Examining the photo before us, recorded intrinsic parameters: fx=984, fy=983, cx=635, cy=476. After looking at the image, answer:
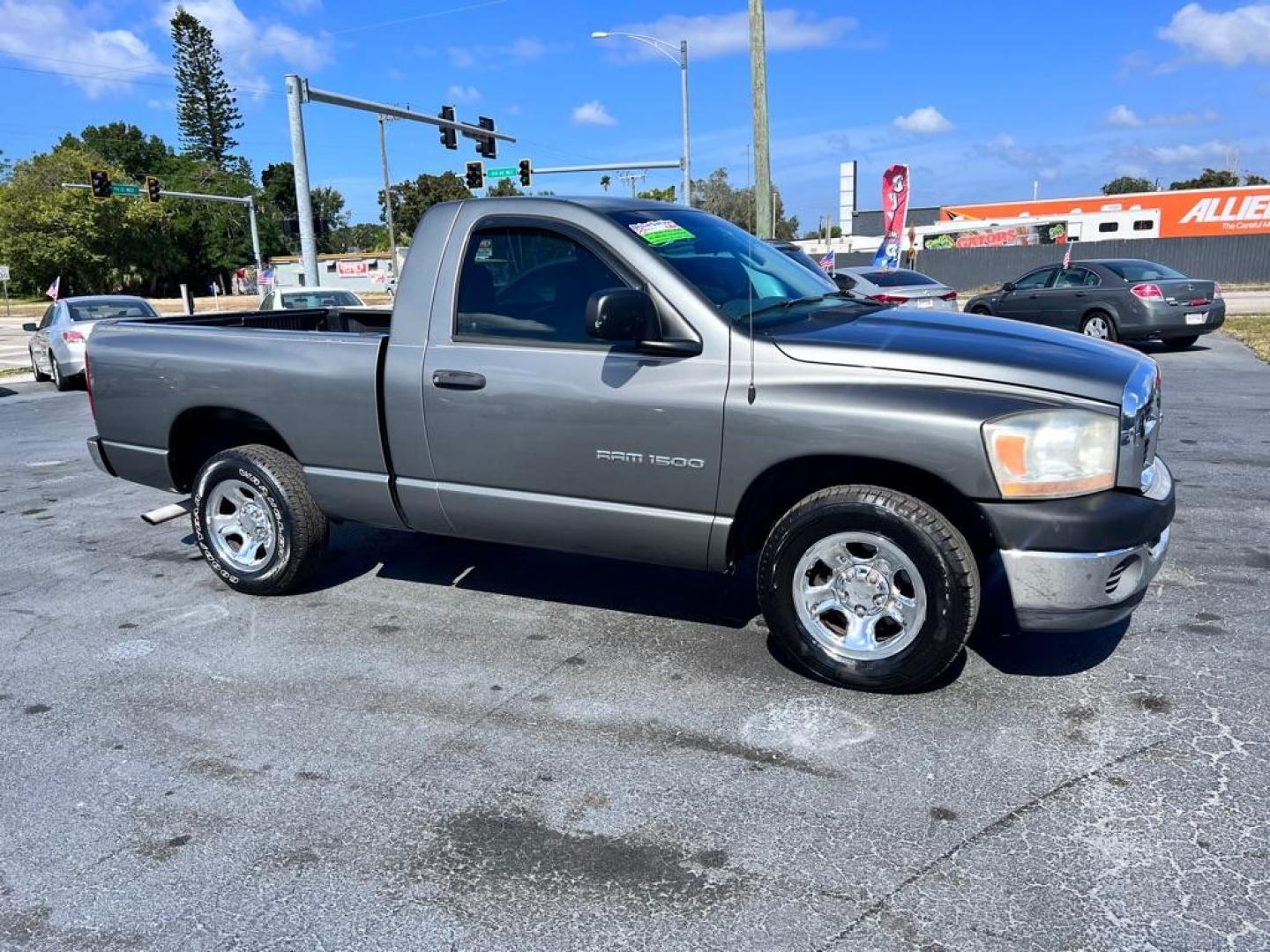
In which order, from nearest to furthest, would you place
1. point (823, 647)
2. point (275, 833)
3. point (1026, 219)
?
point (275, 833) < point (823, 647) < point (1026, 219)

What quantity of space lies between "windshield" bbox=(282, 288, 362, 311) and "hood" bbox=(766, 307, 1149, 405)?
452 inches

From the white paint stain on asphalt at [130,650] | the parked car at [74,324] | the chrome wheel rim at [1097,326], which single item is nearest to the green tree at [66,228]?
the parked car at [74,324]

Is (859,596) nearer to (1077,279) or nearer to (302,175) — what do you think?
(1077,279)

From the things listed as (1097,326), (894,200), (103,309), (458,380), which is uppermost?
(894,200)

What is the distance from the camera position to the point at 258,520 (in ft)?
17.1

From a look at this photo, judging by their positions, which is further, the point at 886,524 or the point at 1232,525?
the point at 1232,525

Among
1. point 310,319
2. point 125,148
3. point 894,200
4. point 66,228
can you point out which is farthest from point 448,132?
point 125,148

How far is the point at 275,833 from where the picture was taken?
3.10 meters

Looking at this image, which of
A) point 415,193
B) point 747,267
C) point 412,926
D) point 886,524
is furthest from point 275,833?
point 415,193

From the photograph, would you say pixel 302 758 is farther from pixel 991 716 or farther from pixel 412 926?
pixel 991 716

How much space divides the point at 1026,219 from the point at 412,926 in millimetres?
63186

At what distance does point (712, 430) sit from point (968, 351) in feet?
3.33

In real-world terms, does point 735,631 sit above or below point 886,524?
below

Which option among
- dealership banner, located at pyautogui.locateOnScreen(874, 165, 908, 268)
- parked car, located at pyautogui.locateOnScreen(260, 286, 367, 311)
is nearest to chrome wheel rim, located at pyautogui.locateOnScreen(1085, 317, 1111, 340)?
dealership banner, located at pyautogui.locateOnScreen(874, 165, 908, 268)
